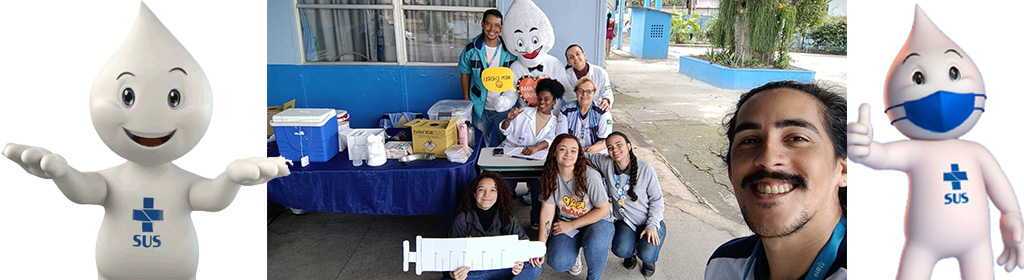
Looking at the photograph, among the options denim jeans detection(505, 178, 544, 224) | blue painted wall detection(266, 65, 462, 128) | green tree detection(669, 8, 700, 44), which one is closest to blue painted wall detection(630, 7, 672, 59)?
green tree detection(669, 8, 700, 44)

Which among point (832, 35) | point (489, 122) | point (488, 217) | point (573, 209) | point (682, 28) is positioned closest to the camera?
point (488, 217)

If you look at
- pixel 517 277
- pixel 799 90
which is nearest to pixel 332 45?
pixel 517 277

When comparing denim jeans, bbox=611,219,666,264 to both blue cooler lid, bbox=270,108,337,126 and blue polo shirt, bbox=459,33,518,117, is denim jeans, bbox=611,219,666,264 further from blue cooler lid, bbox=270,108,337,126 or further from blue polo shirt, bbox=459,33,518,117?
blue cooler lid, bbox=270,108,337,126

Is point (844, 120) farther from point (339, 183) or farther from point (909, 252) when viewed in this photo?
point (339, 183)

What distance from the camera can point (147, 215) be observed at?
5.46 ft

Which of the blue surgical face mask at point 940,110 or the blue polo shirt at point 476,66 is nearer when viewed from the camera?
the blue surgical face mask at point 940,110

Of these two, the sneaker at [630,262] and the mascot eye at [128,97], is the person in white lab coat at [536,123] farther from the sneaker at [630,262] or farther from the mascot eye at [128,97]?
the mascot eye at [128,97]

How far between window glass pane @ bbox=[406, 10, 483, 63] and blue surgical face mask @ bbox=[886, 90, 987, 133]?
3881 millimetres

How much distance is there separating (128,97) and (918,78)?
245 centimetres

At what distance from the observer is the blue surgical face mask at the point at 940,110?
1456 mm

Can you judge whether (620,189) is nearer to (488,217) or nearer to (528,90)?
(488,217)

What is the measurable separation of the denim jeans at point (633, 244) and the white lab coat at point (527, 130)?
86 cm

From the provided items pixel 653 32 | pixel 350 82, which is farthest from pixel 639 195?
pixel 653 32

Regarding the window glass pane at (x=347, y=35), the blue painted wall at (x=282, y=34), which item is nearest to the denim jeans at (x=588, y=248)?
the window glass pane at (x=347, y=35)
